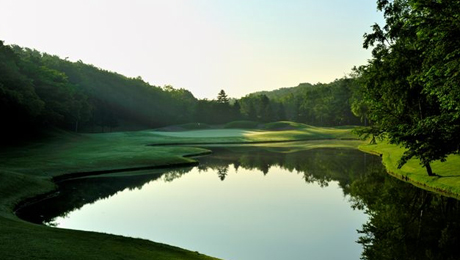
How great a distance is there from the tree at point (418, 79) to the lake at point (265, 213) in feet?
14.5

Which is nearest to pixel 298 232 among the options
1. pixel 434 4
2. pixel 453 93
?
pixel 453 93

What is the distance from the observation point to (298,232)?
63.6ft

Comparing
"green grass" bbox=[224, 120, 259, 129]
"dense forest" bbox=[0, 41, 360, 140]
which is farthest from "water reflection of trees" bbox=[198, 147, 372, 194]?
"green grass" bbox=[224, 120, 259, 129]

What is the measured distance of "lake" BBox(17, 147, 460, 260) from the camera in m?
17.2

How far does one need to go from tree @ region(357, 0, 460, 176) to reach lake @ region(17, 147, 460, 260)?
4421 mm

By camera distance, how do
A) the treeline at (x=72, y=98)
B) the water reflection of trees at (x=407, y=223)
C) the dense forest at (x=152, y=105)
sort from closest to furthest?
the water reflection of trees at (x=407, y=223) → the treeline at (x=72, y=98) → the dense forest at (x=152, y=105)

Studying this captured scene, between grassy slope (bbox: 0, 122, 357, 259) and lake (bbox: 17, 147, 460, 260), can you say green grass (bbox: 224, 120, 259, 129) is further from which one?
lake (bbox: 17, 147, 460, 260)

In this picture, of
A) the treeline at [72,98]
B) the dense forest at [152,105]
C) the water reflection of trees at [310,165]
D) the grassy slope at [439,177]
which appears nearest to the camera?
the grassy slope at [439,177]

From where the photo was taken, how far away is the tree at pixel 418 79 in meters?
17.8

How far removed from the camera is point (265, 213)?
2338 centimetres

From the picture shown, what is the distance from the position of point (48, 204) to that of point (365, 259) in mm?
20571

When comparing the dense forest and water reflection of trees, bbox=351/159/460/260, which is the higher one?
the dense forest

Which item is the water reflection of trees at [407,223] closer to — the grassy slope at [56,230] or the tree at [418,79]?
the tree at [418,79]

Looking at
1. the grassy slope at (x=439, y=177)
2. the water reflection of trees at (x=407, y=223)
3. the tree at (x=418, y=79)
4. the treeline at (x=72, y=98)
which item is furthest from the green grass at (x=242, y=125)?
the water reflection of trees at (x=407, y=223)
